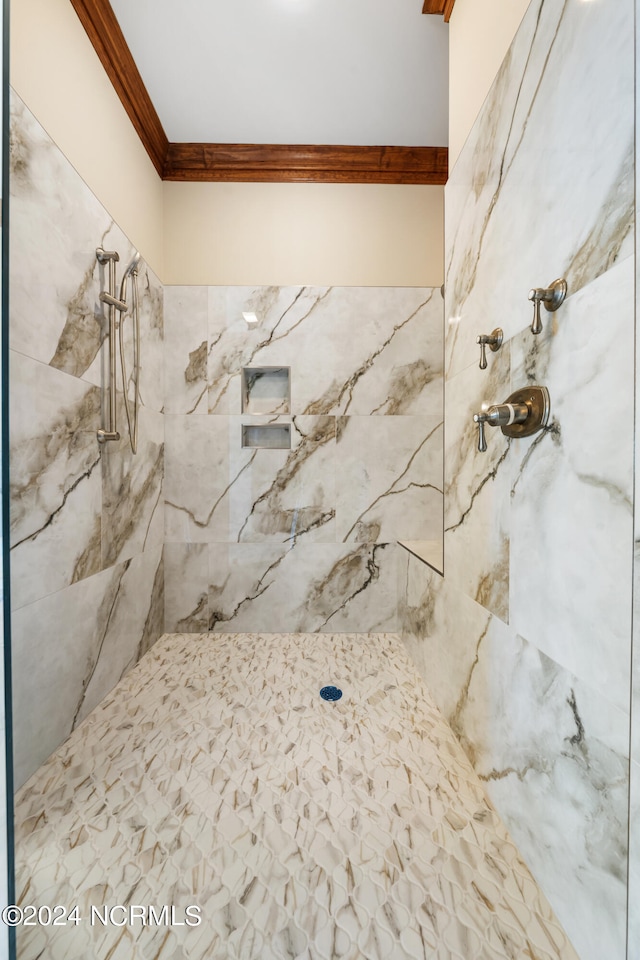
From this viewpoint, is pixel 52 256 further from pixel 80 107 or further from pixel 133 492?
pixel 133 492

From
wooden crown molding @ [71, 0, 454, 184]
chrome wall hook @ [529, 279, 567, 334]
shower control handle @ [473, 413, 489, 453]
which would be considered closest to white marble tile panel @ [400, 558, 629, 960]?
shower control handle @ [473, 413, 489, 453]

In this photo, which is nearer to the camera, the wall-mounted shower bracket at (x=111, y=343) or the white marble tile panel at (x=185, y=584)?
the wall-mounted shower bracket at (x=111, y=343)

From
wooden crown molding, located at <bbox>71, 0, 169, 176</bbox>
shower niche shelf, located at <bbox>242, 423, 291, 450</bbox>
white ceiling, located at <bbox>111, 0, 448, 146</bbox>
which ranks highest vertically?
white ceiling, located at <bbox>111, 0, 448, 146</bbox>

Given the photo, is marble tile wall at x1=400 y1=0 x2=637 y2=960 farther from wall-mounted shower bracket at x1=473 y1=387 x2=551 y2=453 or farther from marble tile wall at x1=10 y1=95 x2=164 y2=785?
marble tile wall at x1=10 y1=95 x2=164 y2=785

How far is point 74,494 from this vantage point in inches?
62.6

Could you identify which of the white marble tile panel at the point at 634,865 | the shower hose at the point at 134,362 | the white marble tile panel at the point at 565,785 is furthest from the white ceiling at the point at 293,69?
the white marble tile panel at the point at 634,865

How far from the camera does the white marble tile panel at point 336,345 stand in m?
2.52

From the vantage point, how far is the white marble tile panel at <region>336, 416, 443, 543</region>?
256 cm

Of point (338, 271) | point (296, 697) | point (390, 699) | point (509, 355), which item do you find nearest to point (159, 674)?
point (296, 697)

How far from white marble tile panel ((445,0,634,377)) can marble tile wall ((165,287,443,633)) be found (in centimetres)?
109

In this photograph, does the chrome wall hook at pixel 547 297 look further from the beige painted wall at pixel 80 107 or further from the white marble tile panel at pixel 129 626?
the white marble tile panel at pixel 129 626

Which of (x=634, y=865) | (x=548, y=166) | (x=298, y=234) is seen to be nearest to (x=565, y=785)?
(x=634, y=865)

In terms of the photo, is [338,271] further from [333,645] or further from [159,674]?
[159,674]

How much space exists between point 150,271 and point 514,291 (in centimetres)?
189
